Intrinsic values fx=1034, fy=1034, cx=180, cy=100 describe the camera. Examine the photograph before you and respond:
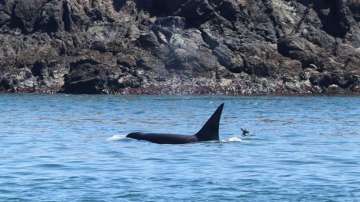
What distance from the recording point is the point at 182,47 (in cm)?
11788

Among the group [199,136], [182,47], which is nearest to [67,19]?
[182,47]

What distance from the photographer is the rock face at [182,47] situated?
11594 cm

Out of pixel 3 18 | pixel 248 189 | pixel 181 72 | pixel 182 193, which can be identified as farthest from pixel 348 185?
pixel 3 18

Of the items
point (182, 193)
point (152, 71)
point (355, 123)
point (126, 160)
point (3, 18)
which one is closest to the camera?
point (182, 193)

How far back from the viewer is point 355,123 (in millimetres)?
59312

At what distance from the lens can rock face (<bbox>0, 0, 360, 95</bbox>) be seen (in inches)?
4564

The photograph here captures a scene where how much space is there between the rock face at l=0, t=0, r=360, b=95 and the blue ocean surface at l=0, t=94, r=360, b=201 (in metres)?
52.5

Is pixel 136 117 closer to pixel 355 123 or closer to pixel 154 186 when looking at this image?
pixel 355 123

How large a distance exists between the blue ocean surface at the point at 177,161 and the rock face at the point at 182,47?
52.5 metres

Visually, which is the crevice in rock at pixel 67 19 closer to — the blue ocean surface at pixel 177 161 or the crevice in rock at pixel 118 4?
the crevice in rock at pixel 118 4

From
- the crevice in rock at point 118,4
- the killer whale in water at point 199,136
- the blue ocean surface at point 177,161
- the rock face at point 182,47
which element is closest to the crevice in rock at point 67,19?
the rock face at point 182,47

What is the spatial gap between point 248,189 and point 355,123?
34.2m

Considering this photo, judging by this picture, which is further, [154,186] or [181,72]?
[181,72]

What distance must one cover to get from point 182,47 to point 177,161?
85069mm
